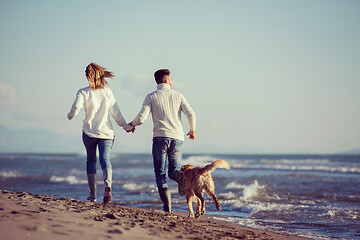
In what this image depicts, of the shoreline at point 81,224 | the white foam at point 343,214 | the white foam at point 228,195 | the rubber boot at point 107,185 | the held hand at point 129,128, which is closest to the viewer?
the shoreline at point 81,224

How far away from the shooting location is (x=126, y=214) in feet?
15.9

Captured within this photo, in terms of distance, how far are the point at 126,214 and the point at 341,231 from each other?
378 cm

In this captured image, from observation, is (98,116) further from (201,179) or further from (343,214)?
(343,214)

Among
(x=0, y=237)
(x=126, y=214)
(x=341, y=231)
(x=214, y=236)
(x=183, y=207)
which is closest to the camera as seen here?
(x=0, y=237)

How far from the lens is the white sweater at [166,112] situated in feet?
17.7

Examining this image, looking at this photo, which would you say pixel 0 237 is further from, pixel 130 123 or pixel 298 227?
pixel 298 227

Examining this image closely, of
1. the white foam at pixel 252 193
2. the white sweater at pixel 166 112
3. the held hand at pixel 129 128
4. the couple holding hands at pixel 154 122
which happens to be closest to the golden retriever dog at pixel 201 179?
the couple holding hands at pixel 154 122

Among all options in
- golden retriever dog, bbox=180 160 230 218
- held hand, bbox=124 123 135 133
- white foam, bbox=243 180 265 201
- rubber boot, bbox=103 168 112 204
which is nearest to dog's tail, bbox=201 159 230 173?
golden retriever dog, bbox=180 160 230 218

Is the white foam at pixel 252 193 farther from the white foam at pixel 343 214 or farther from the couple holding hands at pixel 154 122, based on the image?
the couple holding hands at pixel 154 122

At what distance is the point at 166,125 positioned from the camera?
5.39 metres

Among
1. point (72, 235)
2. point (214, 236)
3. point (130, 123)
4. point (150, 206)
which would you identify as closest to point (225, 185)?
point (150, 206)

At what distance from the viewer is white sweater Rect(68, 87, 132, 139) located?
18.6 ft

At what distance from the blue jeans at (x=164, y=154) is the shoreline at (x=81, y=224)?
61cm

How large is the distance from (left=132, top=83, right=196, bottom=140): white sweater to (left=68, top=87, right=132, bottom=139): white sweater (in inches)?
18.7
